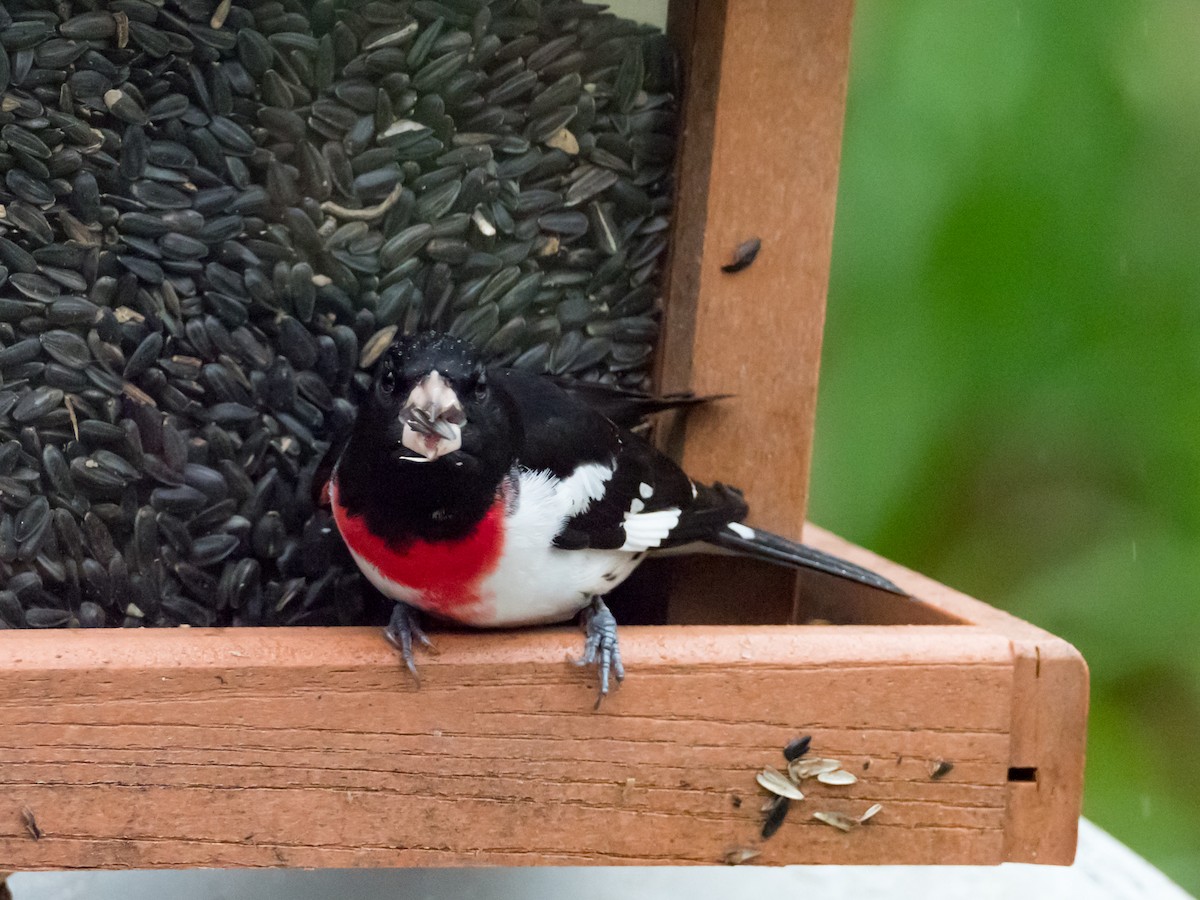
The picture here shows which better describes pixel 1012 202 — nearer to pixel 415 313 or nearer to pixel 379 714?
pixel 415 313

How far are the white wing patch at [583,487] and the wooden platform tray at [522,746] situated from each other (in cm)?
15

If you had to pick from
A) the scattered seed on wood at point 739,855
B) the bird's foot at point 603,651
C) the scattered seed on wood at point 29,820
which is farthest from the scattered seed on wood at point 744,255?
the scattered seed on wood at point 29,820

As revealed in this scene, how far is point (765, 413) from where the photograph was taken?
1.63m

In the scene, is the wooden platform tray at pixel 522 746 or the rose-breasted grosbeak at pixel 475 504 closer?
the wooden platform tray at pixel 522 746

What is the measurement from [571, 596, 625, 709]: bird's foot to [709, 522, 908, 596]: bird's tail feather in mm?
270

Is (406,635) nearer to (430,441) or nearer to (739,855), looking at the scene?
(430,441)

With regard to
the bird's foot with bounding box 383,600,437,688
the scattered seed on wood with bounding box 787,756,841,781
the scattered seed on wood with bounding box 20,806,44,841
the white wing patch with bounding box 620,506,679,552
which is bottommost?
the scattered seed on wood with bounding box 20,806,44,841

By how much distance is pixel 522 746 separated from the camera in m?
1.26

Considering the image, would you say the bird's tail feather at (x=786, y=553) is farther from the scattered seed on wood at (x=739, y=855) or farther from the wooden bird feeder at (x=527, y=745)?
the scattered seed on wood at (x=739, y=855)

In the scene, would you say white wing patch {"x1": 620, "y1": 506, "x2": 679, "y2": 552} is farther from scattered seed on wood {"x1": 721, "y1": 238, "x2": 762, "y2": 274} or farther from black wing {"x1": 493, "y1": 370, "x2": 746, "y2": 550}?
scattered seed on wood {"x1": 721, "y1": 238, "x2": 762, "y2": 274}

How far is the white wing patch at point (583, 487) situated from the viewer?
1.38 m

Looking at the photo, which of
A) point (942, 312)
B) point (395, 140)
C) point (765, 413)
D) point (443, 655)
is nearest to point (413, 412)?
point (443, 655)

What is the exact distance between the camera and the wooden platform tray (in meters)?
1.17

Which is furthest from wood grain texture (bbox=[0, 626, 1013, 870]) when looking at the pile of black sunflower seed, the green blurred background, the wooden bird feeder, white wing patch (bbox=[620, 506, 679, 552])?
the green blurred background
